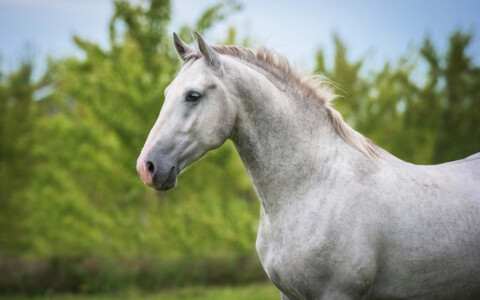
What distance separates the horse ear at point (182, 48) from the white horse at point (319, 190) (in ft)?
0.05

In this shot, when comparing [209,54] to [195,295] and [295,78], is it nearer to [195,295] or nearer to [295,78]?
[295,78]

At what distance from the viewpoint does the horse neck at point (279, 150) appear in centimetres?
256

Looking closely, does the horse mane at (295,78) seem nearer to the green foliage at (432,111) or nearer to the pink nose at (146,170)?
the pink nose at (146,170)

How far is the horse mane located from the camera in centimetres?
274

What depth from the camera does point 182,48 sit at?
9.04ft

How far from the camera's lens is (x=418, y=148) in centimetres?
1067

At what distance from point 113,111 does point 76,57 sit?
263 centimetres

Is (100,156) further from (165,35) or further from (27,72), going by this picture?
(27,72)

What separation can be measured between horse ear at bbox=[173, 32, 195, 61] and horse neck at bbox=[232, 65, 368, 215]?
42cm

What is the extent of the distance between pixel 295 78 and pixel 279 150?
1.69ft

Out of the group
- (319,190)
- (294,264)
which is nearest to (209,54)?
(319,190)

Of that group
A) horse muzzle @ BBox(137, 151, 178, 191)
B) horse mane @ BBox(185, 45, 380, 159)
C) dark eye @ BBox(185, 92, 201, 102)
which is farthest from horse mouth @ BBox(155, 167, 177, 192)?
horse mane @ BBox(185, 45, 380, 159)

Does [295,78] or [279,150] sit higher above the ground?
[295,78]

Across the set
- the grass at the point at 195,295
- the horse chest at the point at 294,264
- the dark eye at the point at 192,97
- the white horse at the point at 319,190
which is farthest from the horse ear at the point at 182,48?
the grass at the point at 195,295
